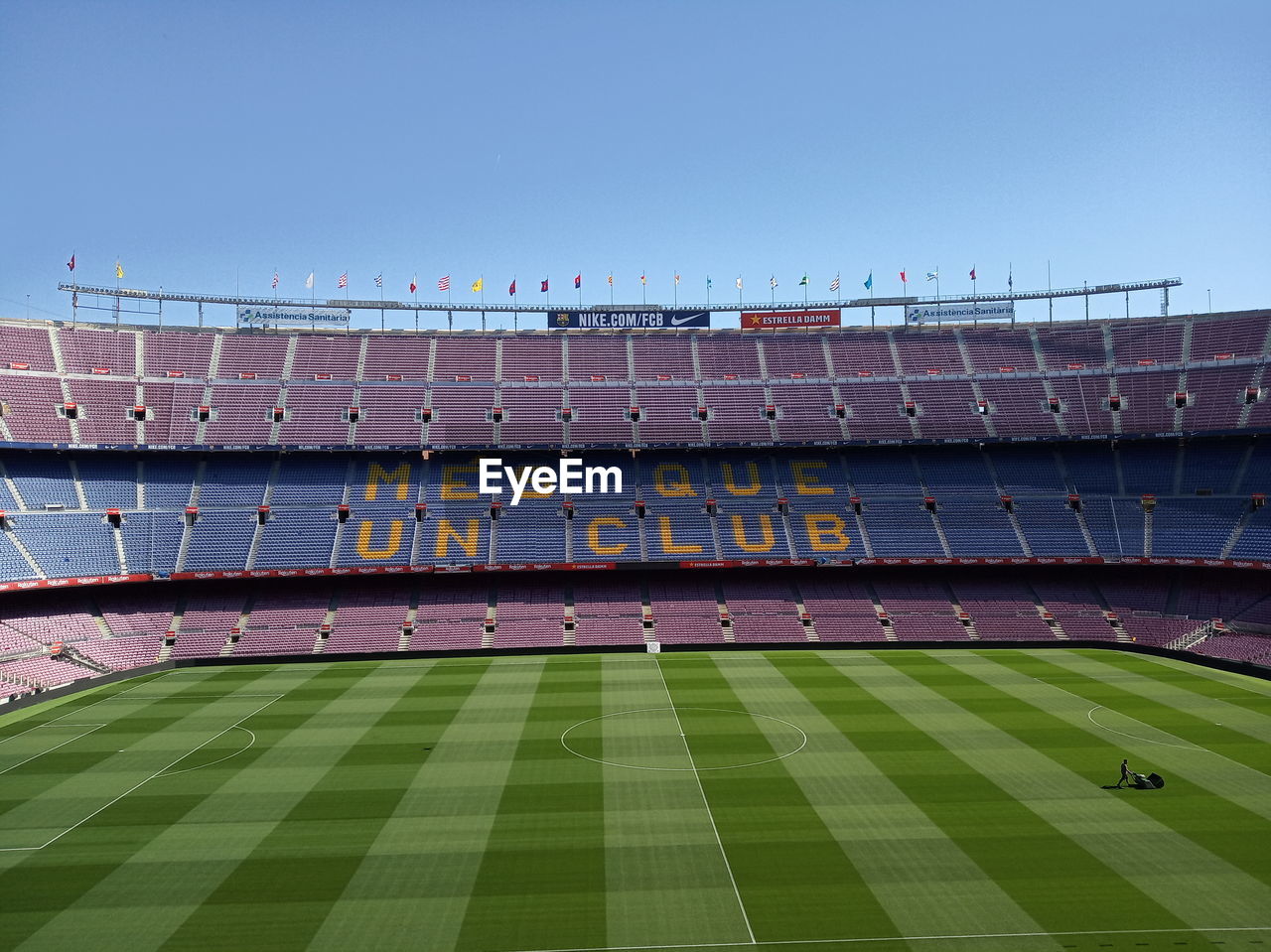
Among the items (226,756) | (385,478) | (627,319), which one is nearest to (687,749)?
(226,756)

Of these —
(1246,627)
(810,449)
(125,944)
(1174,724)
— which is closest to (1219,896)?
(1174,724)

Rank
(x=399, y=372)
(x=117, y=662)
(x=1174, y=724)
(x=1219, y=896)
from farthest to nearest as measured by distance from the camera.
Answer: (x=399, y=372) < (x=117, y=662) < (x=1174, y=724) < (x=1219, y=896)

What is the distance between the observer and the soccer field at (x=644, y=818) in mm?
19844

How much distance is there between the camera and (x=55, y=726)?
37.1 m

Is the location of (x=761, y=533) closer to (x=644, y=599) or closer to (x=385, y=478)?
(x=644, y=599)

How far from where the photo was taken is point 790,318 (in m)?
75.4

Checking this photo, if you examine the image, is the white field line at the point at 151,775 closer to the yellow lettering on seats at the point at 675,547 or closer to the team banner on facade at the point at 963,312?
the yellow lettering on seats at the point at 675,547

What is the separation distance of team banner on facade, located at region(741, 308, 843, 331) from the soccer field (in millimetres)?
39478

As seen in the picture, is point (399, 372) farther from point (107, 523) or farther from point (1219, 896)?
point (1219, 896)

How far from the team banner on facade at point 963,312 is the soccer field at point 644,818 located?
38.9 m

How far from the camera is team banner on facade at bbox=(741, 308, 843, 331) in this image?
75.1 m

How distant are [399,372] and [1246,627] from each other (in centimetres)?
6031

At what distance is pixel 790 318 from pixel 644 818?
185 feet

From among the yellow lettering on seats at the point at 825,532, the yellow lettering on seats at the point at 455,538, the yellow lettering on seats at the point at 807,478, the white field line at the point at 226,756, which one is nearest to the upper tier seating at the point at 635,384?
the yellow lettering on seats at the point at 807,478
